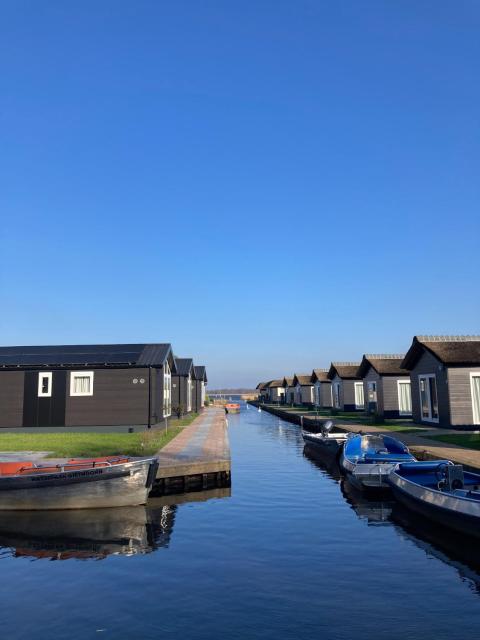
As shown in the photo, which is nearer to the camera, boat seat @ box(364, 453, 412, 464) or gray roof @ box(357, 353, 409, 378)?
boat seat @ box(364, 453, 412, 464)

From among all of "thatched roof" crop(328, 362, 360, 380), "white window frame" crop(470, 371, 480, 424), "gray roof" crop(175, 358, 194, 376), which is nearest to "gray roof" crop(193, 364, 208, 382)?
"gray roof" crop(175, 358, 194, 376)

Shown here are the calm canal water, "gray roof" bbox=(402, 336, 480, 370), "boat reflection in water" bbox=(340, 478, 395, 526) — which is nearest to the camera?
the calm canal water

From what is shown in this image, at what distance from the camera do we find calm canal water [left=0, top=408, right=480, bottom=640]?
27.7 ft

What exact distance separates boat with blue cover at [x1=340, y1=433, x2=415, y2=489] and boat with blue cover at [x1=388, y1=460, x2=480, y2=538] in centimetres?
84

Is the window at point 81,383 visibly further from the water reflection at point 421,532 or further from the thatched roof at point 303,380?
the thatched roof at point 303,380

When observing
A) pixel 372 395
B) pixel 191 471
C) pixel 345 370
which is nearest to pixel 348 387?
pixel 345 370

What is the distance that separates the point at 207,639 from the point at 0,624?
361cm

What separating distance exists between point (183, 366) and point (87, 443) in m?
28.8

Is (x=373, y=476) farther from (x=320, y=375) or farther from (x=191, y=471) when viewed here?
(x=320, y=375)

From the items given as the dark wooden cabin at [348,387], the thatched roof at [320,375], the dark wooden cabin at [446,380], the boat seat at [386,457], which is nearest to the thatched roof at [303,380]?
the thatched roof at [320,375]

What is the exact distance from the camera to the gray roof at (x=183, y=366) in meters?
52.2

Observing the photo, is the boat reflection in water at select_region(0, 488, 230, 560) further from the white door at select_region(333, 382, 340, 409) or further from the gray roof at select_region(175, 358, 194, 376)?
the white door at select_region(333, 382, 340, 409)

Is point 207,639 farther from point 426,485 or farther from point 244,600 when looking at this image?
point 426,485

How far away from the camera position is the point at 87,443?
991 inches
